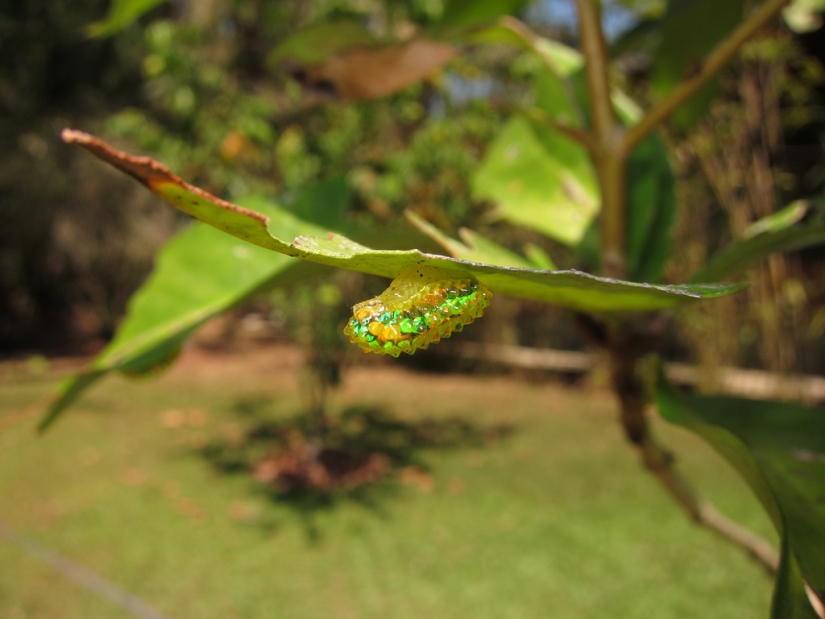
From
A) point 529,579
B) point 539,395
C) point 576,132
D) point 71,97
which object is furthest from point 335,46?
point 71,97

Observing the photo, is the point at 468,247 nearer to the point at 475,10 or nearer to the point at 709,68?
the point at 709,68

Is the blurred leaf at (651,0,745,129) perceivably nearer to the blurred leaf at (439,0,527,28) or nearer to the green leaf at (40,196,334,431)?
the blurred leaf at (439,0,527,28)

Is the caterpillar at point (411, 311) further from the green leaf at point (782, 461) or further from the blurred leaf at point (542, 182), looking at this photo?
the blurred leaf at point (542, 182)

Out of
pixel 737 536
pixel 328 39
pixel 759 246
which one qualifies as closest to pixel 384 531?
pixel 737 536

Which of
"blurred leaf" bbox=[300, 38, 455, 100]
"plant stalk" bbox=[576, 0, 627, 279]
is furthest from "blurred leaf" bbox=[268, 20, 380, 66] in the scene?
"plant stalk" bbox=[576, 0, 627, 279]

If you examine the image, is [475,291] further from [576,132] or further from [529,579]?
[529,579]

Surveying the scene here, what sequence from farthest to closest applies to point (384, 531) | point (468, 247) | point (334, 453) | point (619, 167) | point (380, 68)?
point (334, 453) < point (384, 531) < point (380, 68) < point (619, 167) < point (468, 247)
